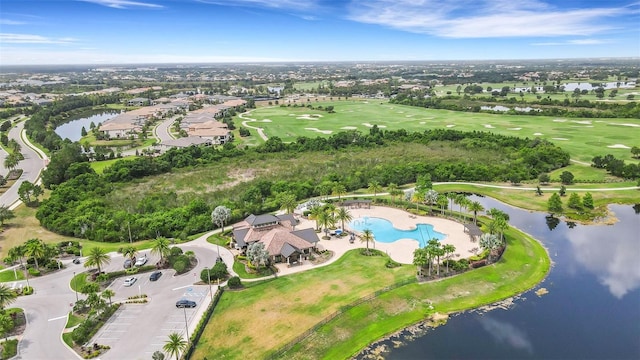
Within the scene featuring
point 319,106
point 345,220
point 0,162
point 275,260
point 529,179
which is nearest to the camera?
point 275,260

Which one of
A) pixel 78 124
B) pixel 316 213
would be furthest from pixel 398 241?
pixel 78 124

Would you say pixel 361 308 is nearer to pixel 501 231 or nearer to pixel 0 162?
pixel 501 231

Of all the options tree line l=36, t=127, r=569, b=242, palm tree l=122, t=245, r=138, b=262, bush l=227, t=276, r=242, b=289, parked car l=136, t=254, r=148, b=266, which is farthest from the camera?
tree line l=36, t=127, r=569, b=242

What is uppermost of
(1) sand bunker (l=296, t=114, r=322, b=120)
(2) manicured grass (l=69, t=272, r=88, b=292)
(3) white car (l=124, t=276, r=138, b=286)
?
(1) sand bunker (l=296, t=114, r=322, b=120)

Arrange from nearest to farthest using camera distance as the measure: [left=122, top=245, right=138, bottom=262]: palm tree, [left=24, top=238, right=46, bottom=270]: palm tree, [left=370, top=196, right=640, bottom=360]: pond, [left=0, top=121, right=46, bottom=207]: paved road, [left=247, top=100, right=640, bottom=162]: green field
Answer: [left=370, top=196, right=640, bottom=360]: pond → [left=24, top=238, right=46, bottom=270]: palm tree → [left=122, top=245, right=138, bottom=262]: palm tree → [left=0, top=121, right=46, bottom=207]: paved road → [left=247, top=100, right=640, bottom=162]: green field

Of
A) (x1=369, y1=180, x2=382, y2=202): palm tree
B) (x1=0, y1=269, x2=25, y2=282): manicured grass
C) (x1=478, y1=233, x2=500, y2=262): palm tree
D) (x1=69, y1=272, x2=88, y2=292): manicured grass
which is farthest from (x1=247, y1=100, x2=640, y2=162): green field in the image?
(x1=0, y1=269, x2=25, y2=282): manicured grass

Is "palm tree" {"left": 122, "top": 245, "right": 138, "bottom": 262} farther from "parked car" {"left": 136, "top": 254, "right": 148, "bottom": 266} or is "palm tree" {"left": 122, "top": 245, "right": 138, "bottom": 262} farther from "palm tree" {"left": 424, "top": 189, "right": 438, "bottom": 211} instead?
→ "palm tree" {"left": 424, "top": 189, "right": 438, "bottom": 211}

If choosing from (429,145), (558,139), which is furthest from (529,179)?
(558,139)
